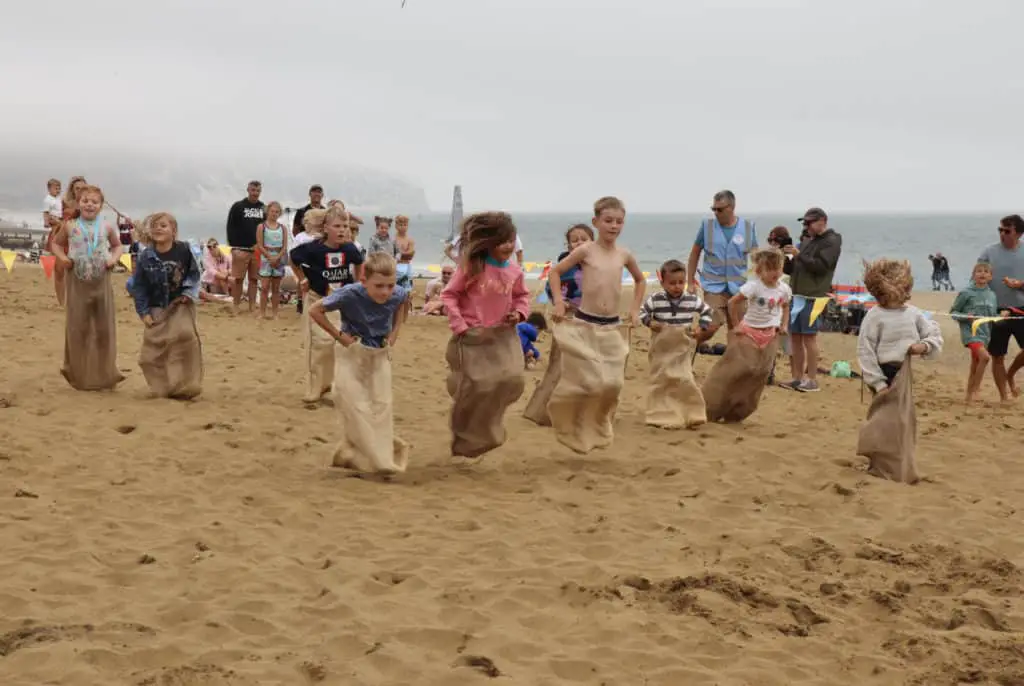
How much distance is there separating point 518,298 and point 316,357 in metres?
3.02

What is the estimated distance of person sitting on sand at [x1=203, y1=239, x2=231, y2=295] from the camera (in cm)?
2002

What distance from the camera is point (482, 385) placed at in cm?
727

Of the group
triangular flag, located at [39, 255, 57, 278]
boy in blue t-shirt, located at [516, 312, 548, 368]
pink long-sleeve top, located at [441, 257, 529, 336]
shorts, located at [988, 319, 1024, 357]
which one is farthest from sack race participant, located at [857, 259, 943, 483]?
triangular flag, located at [39, 255, 57, 278]

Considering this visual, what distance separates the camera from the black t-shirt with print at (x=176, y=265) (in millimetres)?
9523

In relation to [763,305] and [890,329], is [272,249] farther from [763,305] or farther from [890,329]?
[890,329]

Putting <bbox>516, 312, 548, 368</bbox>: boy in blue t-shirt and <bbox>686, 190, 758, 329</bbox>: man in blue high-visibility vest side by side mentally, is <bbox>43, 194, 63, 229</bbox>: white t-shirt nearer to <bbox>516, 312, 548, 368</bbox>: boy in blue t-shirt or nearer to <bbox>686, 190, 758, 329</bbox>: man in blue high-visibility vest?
<bbox>516, 312, 548, 368</bbox>: boy in blue t-shirt

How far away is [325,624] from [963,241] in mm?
106387

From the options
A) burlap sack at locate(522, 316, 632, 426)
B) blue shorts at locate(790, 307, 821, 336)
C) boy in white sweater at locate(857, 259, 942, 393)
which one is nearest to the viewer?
boy in white sweater at locate(857, 259, 942, 393)

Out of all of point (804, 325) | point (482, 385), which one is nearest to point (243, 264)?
point (804, 325)

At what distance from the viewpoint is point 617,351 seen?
7973 mm

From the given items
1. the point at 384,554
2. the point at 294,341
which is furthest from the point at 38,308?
the point at 384,554

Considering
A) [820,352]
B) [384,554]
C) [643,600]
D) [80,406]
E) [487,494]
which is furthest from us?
[820,352]

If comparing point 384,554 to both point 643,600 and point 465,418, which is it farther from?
point 465,418

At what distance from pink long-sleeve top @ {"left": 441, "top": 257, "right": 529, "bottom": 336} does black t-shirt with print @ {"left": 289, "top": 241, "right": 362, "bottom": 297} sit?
236cm
